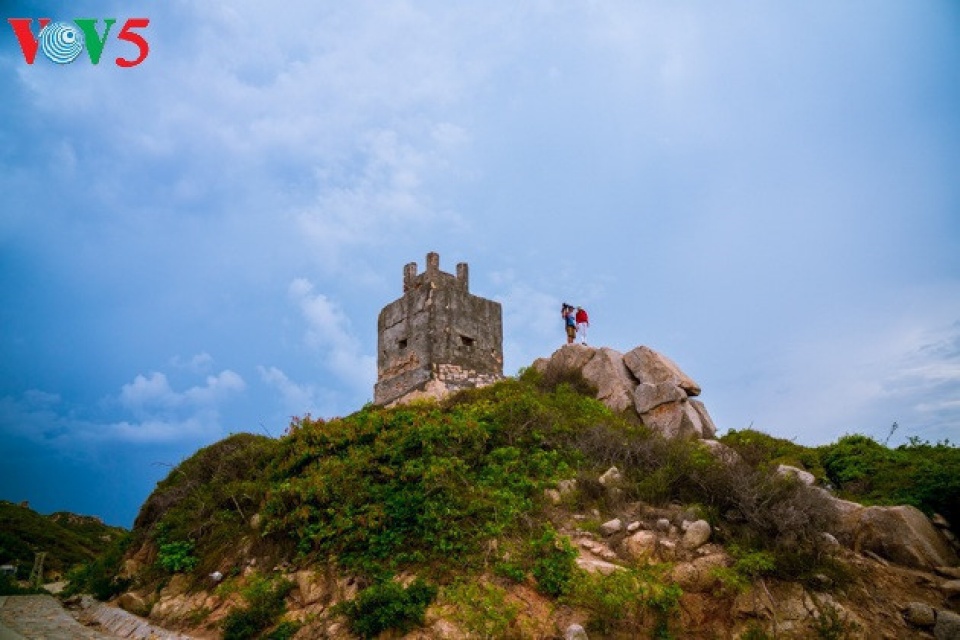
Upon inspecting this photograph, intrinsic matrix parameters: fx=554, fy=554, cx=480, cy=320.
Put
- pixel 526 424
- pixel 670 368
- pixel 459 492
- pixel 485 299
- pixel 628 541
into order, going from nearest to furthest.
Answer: pixel 628 541
pixel 459 492
pixel 526 424
pixel 670 368
pixel 485 299

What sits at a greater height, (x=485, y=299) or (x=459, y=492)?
(x=485, y=299)

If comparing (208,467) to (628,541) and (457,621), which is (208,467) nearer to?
(457,621)

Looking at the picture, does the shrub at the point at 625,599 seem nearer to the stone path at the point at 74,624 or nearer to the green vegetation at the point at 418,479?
the green vegetation at the point at 418,479

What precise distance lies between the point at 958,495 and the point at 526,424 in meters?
6.50

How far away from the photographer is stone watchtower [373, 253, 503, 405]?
15641 millimetres

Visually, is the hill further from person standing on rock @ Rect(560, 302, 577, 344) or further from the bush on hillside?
the bush on hillside

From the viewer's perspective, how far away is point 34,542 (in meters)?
24.2

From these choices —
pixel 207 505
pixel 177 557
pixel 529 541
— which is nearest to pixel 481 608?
pixel 529 541

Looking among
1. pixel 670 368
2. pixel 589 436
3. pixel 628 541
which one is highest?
pixel 670 368

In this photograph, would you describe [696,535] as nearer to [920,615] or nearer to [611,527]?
[611,527]

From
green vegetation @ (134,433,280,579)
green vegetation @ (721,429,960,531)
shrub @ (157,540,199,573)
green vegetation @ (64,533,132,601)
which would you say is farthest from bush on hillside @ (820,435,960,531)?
green vegetation @ (64,533,132,601)

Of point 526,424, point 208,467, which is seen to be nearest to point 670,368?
point 526,424

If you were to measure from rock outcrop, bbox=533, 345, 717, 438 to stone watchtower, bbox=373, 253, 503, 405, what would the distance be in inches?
80.4

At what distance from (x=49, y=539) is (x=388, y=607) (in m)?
27.1
